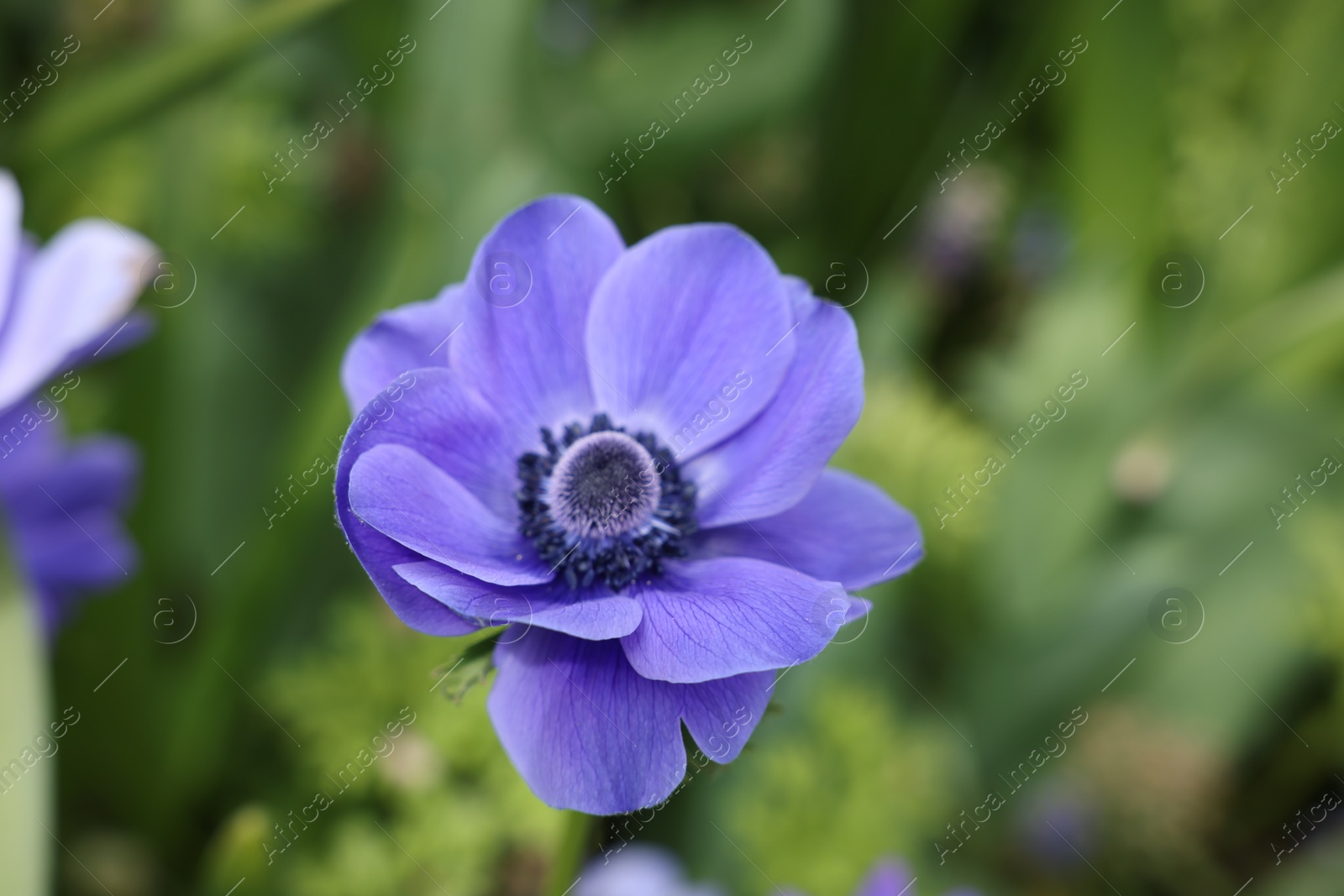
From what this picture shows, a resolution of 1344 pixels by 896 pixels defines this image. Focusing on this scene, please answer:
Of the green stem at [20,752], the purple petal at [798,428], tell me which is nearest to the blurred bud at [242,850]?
the green stem at [20,752]

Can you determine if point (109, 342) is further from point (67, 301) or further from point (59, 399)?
point (59, 399)

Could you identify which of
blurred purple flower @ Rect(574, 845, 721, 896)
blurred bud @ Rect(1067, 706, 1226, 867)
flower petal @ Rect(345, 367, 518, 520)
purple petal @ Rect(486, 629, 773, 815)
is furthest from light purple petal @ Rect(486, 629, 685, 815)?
blurred bud @ Rect(1067, 706, 1226, 867)

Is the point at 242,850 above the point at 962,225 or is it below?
above

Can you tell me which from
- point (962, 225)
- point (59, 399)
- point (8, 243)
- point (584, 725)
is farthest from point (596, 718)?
point (962, 225)

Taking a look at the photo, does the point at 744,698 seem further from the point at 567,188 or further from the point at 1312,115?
the point at 1312,115

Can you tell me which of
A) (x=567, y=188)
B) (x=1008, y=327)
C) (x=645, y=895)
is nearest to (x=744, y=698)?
(x=645, y=895)

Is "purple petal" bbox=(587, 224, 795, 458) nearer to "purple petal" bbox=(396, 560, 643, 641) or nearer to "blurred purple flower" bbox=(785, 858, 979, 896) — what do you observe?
"purple petal" bbox=(396, 560, 643, 641)
